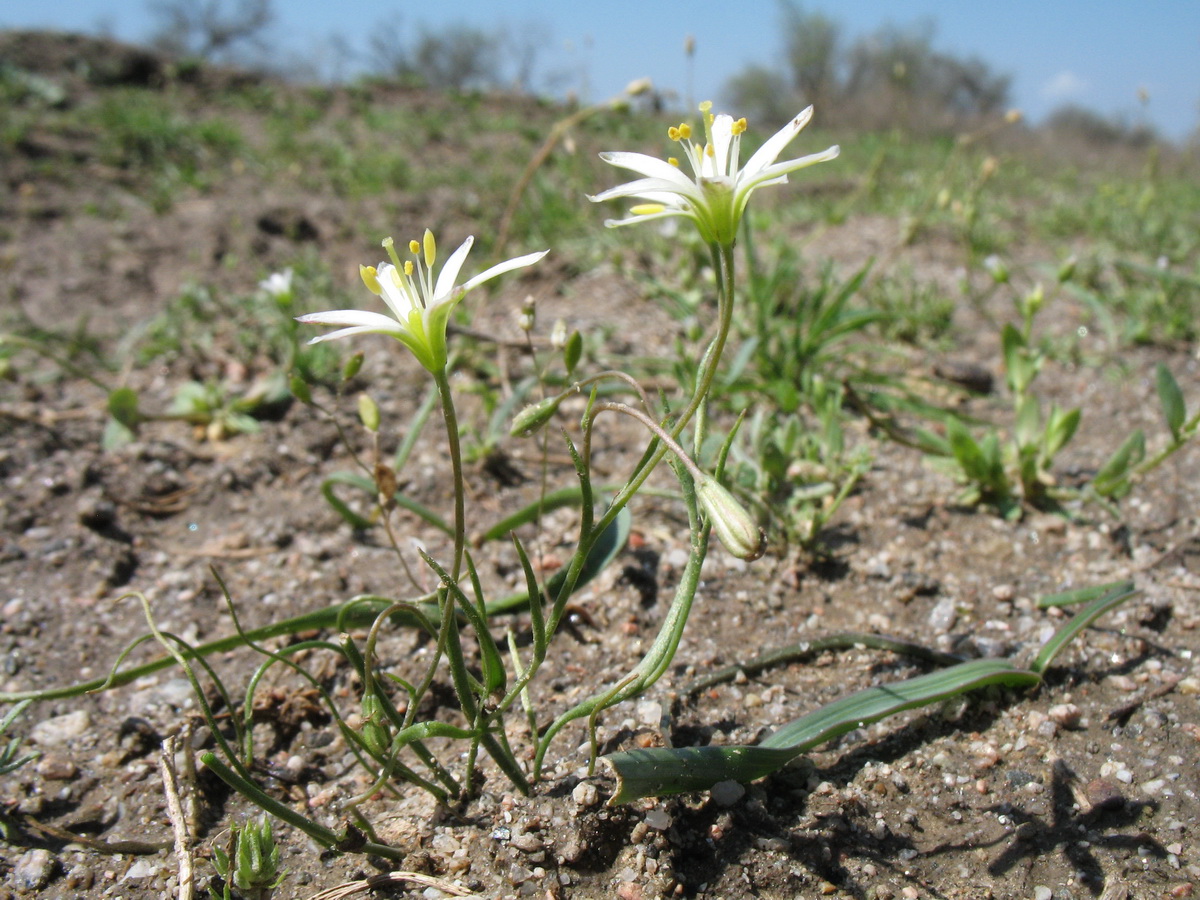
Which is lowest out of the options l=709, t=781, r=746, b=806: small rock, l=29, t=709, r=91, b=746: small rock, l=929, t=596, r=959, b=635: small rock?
l=709, t=781, r=746, b=806: small rock

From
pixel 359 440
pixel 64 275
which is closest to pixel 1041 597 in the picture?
pixel 359 440

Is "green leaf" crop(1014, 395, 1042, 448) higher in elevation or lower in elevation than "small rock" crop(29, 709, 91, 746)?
higher

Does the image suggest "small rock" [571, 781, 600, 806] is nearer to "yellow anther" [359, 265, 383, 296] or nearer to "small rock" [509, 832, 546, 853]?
"small rock" [509, 832, 546, 853]

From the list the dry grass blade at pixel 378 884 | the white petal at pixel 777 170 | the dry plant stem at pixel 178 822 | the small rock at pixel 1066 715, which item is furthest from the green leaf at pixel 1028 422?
the dry plant stem at pixel 178 822

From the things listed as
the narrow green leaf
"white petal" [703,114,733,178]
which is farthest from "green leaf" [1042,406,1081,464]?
"white petal" [703,114,733,178]

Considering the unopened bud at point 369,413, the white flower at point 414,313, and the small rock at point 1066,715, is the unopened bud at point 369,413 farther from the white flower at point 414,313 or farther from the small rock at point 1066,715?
the small rock at point 1066,715

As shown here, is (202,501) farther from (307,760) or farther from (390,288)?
(390,288)
